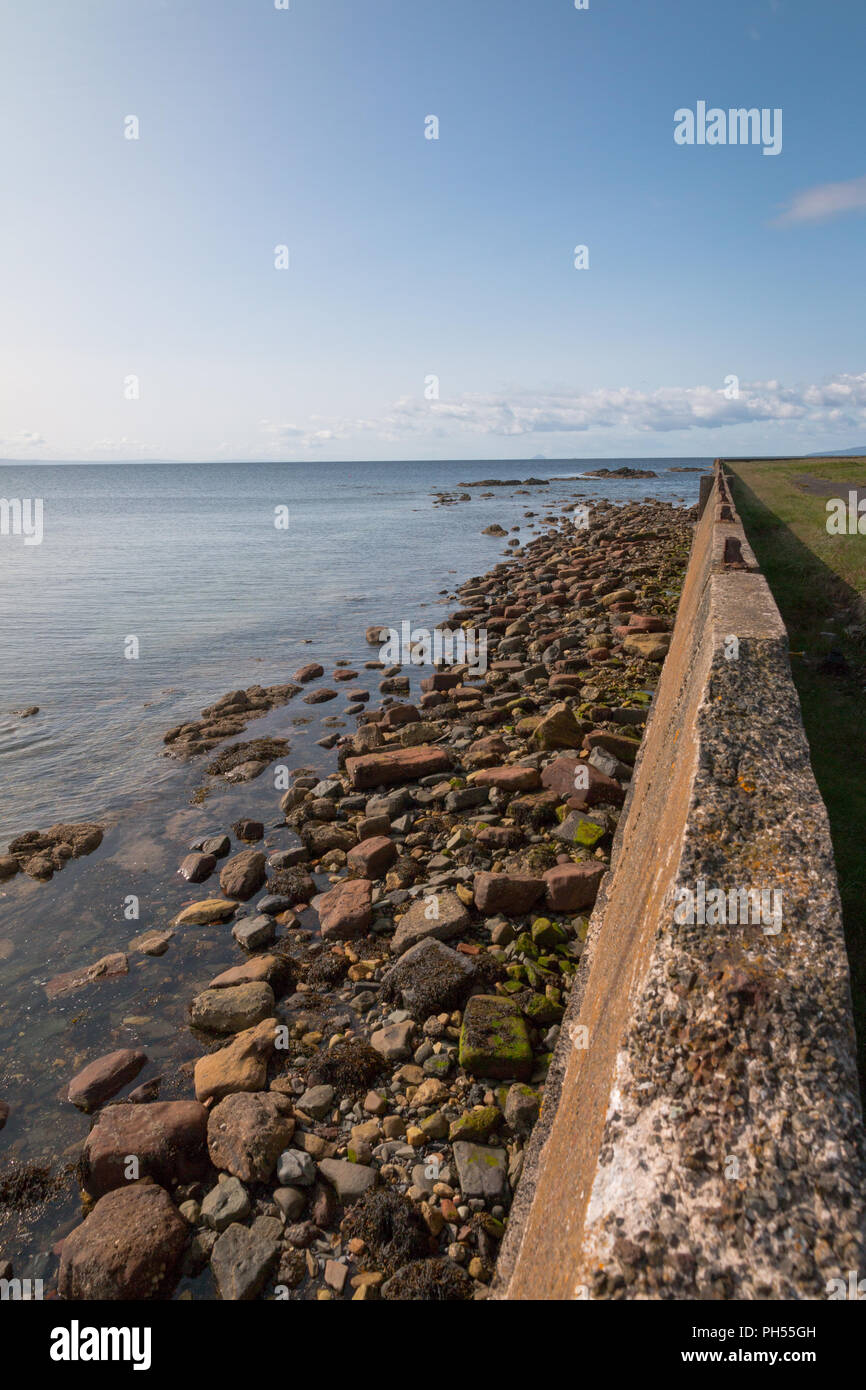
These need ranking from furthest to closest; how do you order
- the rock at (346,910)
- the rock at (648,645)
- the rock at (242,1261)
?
1. the rock at (648,645)
2. the rock at (346,910)
3. the rock at (242,1261)

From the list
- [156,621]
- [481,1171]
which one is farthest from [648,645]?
[156,621]

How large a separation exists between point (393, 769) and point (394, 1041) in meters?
4.26

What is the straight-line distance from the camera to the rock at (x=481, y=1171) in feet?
11.9

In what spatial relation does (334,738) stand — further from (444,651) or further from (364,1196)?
(364,1196)

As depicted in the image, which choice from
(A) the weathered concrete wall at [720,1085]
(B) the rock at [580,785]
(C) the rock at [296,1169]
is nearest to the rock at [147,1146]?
(C) the rock at [296,1169]

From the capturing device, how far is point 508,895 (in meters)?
5.71

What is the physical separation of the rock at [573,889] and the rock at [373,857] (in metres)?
1.75

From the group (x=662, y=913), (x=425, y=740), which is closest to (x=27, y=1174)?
(x=662, y=913)

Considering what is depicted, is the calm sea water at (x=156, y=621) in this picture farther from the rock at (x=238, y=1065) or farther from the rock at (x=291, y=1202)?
the rock at (x=291, y=1202)

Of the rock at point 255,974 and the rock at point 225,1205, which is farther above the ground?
the rock at point 255,974

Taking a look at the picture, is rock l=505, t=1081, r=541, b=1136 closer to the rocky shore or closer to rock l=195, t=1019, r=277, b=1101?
the rocky shore

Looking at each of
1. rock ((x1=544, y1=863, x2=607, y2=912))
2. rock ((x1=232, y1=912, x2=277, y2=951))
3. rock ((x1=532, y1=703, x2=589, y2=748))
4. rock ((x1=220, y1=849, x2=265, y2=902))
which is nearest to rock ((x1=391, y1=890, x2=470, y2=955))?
rock ((x1=544, y1=863, x2=607, y2=912))

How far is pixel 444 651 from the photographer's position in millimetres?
15039

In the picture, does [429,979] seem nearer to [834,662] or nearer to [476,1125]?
[476,1125]
